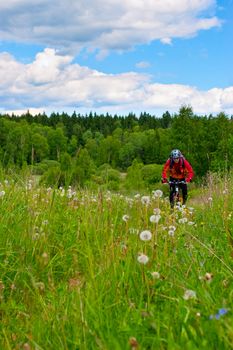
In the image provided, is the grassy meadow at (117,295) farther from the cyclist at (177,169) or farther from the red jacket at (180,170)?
the red jacket at (180,170)

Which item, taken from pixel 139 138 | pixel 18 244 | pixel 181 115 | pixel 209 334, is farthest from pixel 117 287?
pixel 139 138

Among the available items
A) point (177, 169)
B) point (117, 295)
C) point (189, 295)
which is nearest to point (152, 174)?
point (177, 169)

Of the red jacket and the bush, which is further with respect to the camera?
the bush

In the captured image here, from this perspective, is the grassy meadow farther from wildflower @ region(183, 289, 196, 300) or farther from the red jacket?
the red jacket

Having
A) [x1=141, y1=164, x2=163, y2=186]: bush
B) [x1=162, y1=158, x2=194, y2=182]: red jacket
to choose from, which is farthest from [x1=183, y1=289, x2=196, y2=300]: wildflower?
[x1=141, y1=164, x2=163, y2=186]: bush

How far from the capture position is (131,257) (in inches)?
155

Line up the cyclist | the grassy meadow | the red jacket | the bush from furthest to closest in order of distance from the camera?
the bush, the red jacket, the cyclist, the grassy meadow

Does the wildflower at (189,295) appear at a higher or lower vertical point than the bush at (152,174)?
higher

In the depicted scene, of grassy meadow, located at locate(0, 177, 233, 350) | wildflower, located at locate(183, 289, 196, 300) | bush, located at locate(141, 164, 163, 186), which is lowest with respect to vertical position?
bush, located at locate(141, 164, 163, 186)

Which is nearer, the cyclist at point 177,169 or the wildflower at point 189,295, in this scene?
the wildflower at point 189,295

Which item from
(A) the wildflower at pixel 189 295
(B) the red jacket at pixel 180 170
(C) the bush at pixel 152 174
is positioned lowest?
(C) the bush at pixel 152 174

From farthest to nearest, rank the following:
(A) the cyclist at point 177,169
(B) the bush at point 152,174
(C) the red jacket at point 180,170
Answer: (B) the bush at point 152,174 → (C) the red jacket at point 180,170 → (A) the cyclist at point 177,169

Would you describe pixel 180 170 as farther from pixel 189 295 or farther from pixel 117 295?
pixel 189 295

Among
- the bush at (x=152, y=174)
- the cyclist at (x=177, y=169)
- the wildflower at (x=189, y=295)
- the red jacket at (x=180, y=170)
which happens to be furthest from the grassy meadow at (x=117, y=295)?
the bush at (x=152, y=174)
